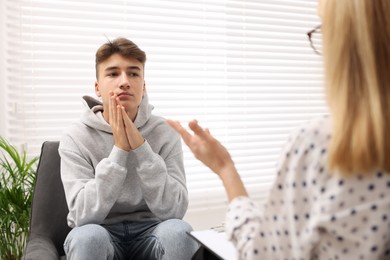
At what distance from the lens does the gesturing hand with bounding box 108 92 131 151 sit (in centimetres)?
150

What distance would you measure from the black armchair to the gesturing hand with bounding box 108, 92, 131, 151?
13.7 inches

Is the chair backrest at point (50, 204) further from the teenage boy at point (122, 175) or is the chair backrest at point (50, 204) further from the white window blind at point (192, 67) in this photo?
the white window blind at point (192, 67)

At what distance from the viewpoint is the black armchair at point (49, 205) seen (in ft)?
5.17

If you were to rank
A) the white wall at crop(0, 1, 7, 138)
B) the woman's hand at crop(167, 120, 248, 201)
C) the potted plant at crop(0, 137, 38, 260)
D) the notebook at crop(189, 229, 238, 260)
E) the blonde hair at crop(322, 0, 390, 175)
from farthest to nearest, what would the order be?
the white wall at crop(0, 1, 7, 138), the potted plant at crop(0, 137, 38, 260), the notebook at crop(189, 229, 238, 260), the woman's hand at crop(167, 120, 248, 201), the blonde hair at crop(322, 0, 390, 175)

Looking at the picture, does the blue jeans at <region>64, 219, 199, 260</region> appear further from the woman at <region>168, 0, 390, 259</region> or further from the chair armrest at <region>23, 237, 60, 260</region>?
the woman at <region>168, 0, 390, 259</region>

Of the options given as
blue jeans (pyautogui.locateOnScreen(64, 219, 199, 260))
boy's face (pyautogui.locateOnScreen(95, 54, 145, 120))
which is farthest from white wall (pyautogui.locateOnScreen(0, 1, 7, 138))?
blue jeans (pyautogui.locateOnScreen(64, 219, 199, 260))

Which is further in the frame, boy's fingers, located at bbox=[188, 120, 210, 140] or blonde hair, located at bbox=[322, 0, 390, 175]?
boy's fingers, located at bbox=[188, 120, 210, 140]

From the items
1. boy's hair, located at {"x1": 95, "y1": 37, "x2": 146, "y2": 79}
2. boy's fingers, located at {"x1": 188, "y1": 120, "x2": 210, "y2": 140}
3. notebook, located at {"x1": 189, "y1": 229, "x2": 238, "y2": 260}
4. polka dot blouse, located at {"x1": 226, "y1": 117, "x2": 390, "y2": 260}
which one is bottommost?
notebook, located at {"x1": 189, "y1": 229, "x2": 238, "y2": 260}

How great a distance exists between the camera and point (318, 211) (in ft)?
2.01

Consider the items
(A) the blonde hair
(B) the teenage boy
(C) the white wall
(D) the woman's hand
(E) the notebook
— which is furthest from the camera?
(C) the white wall

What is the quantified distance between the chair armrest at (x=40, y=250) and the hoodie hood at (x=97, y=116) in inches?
19.5

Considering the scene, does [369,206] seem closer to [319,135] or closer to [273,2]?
[319,135]

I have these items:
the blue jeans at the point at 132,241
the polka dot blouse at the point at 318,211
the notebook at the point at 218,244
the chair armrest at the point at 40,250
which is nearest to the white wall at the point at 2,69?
the chair armrest at the point at 40,250

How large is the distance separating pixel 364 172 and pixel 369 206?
5cm
